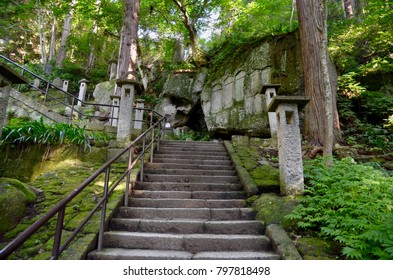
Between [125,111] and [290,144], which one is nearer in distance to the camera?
[290,144]

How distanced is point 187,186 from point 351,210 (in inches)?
99.6

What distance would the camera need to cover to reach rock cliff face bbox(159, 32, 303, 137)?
23.4 feet

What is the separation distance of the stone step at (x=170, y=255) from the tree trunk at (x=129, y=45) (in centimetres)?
613

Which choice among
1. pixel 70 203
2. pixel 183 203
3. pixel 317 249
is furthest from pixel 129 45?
pixel 317 249

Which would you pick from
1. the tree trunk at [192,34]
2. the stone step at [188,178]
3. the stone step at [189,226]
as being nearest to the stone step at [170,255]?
the stone step at [189,226]

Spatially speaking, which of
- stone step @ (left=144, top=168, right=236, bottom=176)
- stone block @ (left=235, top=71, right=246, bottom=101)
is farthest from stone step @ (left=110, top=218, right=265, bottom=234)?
stone block @ (left=235, top=71, right=246, bottom=101)

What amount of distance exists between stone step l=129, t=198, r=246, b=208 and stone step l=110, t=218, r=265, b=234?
55 centimetres

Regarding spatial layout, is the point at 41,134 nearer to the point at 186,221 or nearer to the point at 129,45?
the point at 186,221

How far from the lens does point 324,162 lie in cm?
420

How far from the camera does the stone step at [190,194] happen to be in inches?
151

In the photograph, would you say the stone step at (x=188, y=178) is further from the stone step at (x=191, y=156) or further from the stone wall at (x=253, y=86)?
the stone wall at (x=253, y=86)

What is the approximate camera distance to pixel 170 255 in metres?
2.47

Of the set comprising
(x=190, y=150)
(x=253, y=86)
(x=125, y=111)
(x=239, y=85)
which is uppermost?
(x=239, y=85)

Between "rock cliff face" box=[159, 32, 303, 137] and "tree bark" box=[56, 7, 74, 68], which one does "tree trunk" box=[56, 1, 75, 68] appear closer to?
"tree bark" box=[56, 7, 74, 68]
